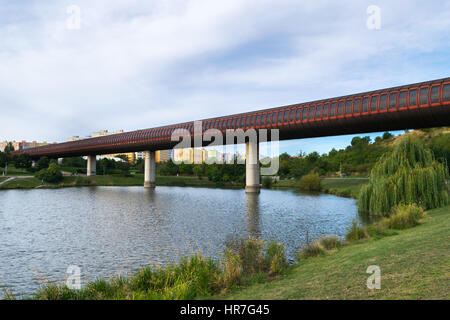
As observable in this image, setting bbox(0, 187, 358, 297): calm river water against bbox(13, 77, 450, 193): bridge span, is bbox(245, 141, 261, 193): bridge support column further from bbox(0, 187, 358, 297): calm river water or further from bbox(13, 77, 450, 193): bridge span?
bbox(0, 187, 358, 297): calm river water

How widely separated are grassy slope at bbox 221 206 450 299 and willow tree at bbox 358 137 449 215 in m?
14.4

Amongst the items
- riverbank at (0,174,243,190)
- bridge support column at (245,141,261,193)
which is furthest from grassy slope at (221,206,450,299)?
riverbank at (0,174,243,190)

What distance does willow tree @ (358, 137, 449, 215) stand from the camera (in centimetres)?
2675

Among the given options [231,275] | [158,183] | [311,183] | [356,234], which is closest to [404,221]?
[356,234]

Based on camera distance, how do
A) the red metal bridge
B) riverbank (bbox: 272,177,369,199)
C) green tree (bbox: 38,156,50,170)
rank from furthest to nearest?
green tree (bbox: 38,156,50,170)
riverbank (bbox: 272,177,369,199)
the red metal bridge

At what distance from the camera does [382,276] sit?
955cm

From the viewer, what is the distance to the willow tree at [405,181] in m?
26.8

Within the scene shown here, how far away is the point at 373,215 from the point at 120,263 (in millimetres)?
23170

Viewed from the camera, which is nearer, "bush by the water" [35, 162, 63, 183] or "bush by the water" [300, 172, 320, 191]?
"bush by the water" [300, 172, 320, 191]

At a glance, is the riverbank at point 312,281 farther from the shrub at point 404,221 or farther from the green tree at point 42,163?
the green tree at point 42,163

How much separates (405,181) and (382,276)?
68.5ft

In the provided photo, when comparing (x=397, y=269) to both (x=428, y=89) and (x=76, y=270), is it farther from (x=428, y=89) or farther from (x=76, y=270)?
(x=428, y=89)

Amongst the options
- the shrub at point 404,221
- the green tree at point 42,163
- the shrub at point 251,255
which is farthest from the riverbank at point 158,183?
the shrub at point 251,255
